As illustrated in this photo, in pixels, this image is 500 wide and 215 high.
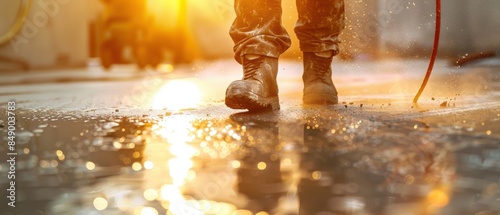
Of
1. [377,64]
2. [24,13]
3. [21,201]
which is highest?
[24,13]

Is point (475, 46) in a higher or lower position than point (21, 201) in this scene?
higher

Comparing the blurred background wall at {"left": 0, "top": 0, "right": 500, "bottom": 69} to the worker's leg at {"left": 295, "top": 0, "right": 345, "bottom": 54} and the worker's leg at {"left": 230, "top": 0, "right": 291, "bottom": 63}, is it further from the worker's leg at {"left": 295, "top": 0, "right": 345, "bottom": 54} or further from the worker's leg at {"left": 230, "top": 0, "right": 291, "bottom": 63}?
the worker's leg at {"left": 230, "top": 0, "right": 291, "bottom": 63}

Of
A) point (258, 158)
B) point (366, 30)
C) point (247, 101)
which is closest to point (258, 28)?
point (247, 101)

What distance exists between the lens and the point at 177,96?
255 centimetres

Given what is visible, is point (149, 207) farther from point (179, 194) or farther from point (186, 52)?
point (186, 52)

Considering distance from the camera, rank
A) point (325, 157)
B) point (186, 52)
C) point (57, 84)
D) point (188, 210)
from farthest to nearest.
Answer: point (186, 52), point (57, 84), point (325, 157), point (188, 210)

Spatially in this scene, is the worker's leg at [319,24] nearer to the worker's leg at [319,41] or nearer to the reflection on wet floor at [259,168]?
the worker's leg at [319,41]

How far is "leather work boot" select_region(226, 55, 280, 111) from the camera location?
1.71 metres

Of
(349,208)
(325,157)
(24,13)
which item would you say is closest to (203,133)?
(325,157)

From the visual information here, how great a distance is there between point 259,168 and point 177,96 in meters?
1.56

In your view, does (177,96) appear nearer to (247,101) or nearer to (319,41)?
(319,41)

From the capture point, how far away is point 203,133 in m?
1.44

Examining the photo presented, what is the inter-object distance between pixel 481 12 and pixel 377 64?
80 centimetres

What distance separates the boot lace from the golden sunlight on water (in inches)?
11.3
